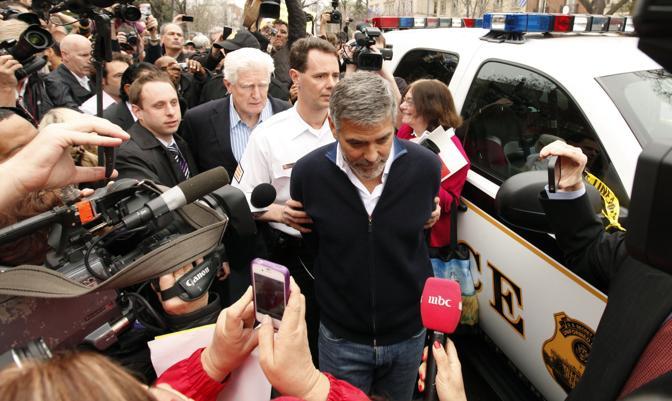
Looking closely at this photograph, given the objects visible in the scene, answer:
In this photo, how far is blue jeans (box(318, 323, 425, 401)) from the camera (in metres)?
2.02

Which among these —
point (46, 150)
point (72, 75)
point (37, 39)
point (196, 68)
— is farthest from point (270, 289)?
point (72, 75)

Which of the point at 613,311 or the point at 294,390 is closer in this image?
the point at 294,390

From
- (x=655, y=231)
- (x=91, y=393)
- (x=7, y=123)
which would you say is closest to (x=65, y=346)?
(x=91, y=393)

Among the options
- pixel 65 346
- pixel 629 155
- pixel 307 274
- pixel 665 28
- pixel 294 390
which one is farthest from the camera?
pixel 307 274

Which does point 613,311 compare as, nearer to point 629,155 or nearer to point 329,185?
point 629,155

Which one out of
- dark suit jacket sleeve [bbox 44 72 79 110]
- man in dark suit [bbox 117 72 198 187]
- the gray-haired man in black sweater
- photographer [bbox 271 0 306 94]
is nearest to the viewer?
the gray-haired man in black sweater

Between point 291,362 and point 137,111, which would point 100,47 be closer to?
point 137,111

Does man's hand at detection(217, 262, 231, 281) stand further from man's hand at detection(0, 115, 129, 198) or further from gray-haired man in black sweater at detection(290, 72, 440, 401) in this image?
man's hand at detection(0, 115, 129, 198)

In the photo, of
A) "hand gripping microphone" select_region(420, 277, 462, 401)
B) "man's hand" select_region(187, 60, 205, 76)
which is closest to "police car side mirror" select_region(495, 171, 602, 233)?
"hand gripping microphone" select_region(420, 277, 462, 401)

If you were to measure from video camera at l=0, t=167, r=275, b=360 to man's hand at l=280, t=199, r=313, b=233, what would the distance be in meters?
0.74

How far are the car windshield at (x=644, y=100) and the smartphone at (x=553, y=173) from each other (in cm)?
57

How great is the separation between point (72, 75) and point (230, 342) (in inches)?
194

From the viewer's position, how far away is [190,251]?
3.70 ft

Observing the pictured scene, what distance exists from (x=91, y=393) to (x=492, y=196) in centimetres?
232
